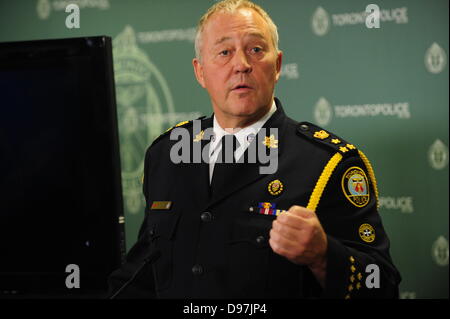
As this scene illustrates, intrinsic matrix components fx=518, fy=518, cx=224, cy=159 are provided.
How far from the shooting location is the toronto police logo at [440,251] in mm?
2174

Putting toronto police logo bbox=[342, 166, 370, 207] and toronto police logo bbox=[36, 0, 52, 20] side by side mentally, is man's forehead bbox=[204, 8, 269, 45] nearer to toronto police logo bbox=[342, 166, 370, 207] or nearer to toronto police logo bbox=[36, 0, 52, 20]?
toronto police logo bbox=[342, 166, 370, 207]

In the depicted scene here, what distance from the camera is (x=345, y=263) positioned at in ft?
3.97

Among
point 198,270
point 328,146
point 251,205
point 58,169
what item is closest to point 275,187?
point 251,205

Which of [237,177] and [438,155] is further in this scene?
[438,155]

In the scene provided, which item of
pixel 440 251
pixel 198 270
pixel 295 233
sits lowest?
pixel 440 251

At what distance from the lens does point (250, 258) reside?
1.33 meters

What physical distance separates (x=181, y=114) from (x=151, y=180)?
2.90ft

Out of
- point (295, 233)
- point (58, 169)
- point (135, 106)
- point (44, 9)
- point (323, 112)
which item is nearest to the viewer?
point (295, 233)

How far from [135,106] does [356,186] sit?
1453 millimetres

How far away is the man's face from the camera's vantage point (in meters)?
1.43

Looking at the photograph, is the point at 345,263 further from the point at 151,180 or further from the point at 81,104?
the point at 81,104

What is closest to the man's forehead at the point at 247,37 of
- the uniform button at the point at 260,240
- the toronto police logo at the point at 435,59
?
the uniform button at the point at 260,240

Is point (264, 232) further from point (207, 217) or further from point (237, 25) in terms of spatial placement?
point (237, 25)
